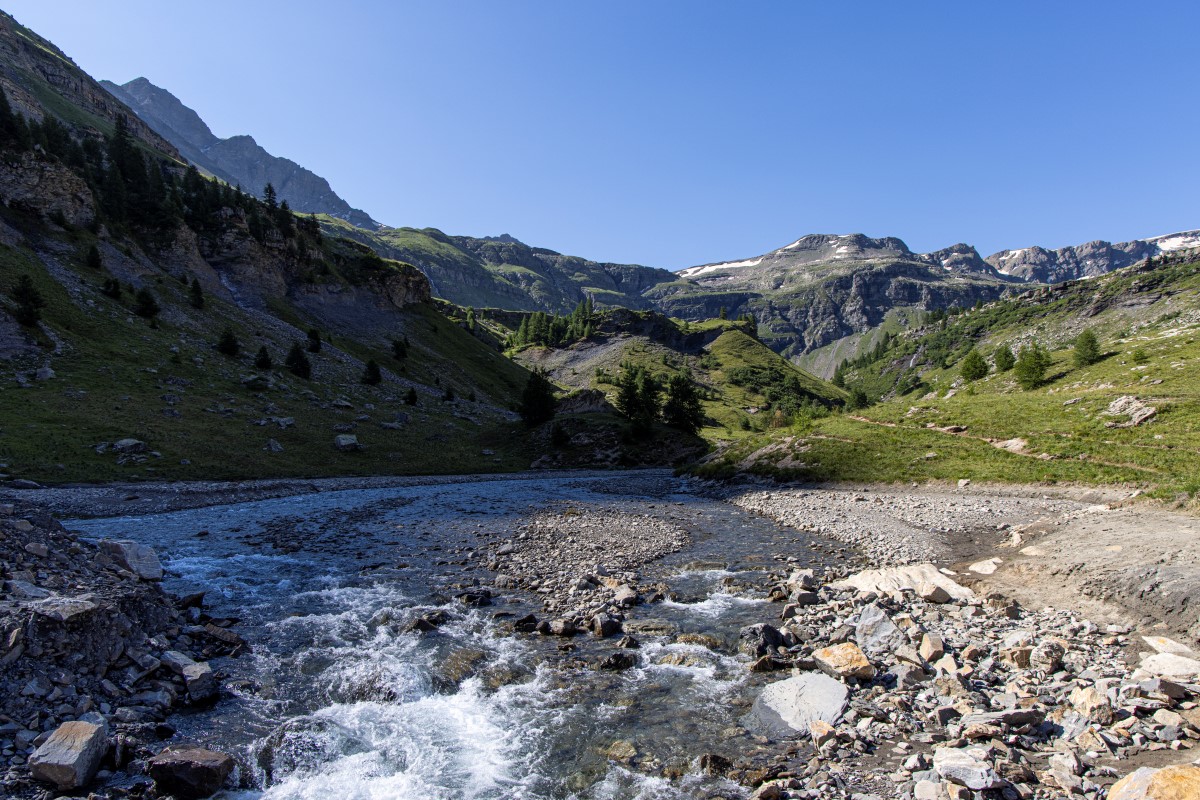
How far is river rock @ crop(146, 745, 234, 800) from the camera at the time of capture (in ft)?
A: 30.2

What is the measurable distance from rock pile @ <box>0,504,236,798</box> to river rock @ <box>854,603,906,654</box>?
16437mm

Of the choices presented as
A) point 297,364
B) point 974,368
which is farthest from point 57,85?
point 974,368

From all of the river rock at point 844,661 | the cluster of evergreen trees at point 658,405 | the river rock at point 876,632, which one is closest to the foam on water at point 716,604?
the river rock at point 876,632

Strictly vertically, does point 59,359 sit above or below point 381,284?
below

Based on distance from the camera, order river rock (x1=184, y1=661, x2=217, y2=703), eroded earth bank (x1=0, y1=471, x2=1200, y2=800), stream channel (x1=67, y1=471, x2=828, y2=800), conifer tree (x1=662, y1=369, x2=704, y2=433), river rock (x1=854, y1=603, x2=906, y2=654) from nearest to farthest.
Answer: eroded earth bank (x1=0, y1=471, x2=1200, y2=800) < stream channel (x1=67, y1=471, x2=828, y2=800) < river rock (x1=184, y1=661, x2=217, y2=703) < river rock (x1=854, y1=603, x2=906, y2=654) < conifer tree (x1=662, y1=369, x2=704, y2=433)

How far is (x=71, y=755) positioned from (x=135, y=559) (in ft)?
37.0

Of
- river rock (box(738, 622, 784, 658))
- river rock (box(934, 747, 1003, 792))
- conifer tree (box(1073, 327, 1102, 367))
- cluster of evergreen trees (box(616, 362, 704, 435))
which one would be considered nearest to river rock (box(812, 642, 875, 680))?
river rock (box(738, 622, 784, 658))

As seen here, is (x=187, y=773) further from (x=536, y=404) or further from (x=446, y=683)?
(x=536, y=404)

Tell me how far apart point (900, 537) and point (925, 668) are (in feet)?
55.9

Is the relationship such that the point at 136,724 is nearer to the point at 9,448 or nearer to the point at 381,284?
the point at 9,448

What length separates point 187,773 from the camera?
926 cm

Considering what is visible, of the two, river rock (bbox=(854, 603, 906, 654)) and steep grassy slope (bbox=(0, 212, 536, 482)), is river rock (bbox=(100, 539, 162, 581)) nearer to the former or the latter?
river rock (bbox=(854, 603, 906, 654))

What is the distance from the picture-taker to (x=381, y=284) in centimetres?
13925

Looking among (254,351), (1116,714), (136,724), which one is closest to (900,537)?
(1116,714)
